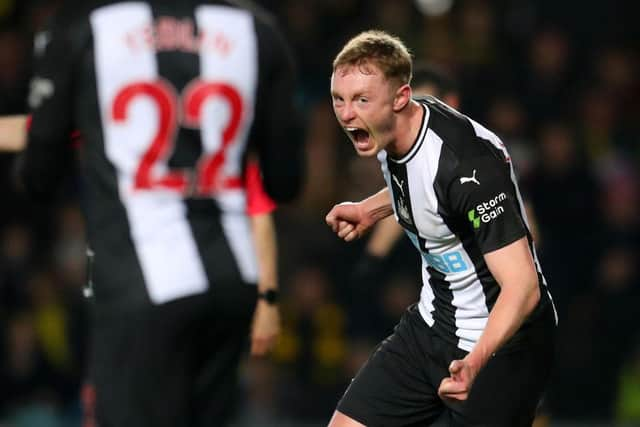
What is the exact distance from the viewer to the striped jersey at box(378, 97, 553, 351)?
356 cm

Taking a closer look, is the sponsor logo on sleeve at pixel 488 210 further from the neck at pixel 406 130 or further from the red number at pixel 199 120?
the red number at pixel 199 120

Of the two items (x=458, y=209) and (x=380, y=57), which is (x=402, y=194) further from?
(x=380, y=57)

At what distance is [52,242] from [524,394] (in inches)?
229

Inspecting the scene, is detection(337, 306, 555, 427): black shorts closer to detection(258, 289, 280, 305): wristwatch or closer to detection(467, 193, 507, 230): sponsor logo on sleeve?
detection(258, 289, 280, 305): wristwatch

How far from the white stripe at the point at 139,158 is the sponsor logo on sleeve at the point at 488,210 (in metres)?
0.74

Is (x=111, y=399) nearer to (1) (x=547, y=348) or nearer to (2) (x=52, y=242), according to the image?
(1) (x=547, y=348)

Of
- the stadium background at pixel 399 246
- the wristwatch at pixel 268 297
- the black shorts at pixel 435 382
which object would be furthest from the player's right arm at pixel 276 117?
the stadium background at pixel 399 246

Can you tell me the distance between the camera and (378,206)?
156 inches

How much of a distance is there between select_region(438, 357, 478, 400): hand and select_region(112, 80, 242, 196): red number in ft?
2.69

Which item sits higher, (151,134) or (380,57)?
(380,57)

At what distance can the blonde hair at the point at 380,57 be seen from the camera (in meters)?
3.56

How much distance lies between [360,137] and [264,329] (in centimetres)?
88

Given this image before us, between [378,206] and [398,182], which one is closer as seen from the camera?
[398,182]

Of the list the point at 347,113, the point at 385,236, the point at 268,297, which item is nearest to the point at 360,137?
the point at 347,113
